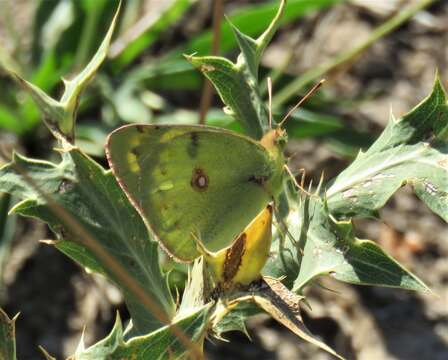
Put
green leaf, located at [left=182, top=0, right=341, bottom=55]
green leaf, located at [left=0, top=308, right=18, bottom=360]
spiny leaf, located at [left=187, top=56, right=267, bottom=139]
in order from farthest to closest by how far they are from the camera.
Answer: green leaf, located at [left=182, top=0, right=341, bottom=55]
spiny leaf, located at [left=187, top=56, right=267, bottom=139]
green leaf, located at [left=0, top=308, right=18, bottom=360]

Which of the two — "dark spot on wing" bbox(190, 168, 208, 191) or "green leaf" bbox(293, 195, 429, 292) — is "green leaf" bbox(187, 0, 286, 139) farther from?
"green leaf" bbox(293, 195, 429, 292)

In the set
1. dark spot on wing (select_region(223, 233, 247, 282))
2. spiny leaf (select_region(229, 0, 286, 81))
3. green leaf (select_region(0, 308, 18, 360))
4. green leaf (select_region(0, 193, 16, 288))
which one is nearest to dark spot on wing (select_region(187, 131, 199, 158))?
spiny leaf (select_region(229, 0, 286, 81))

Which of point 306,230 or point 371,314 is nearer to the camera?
point 306,230

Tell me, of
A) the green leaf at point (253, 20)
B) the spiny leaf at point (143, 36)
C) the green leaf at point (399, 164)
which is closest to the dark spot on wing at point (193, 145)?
the green leaf at point (399, 164)

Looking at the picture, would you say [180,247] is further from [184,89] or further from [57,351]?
[184,89]

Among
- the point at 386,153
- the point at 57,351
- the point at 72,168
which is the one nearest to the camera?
the point at 72,168

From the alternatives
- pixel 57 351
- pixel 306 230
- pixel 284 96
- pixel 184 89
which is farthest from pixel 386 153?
pixel 184 89
